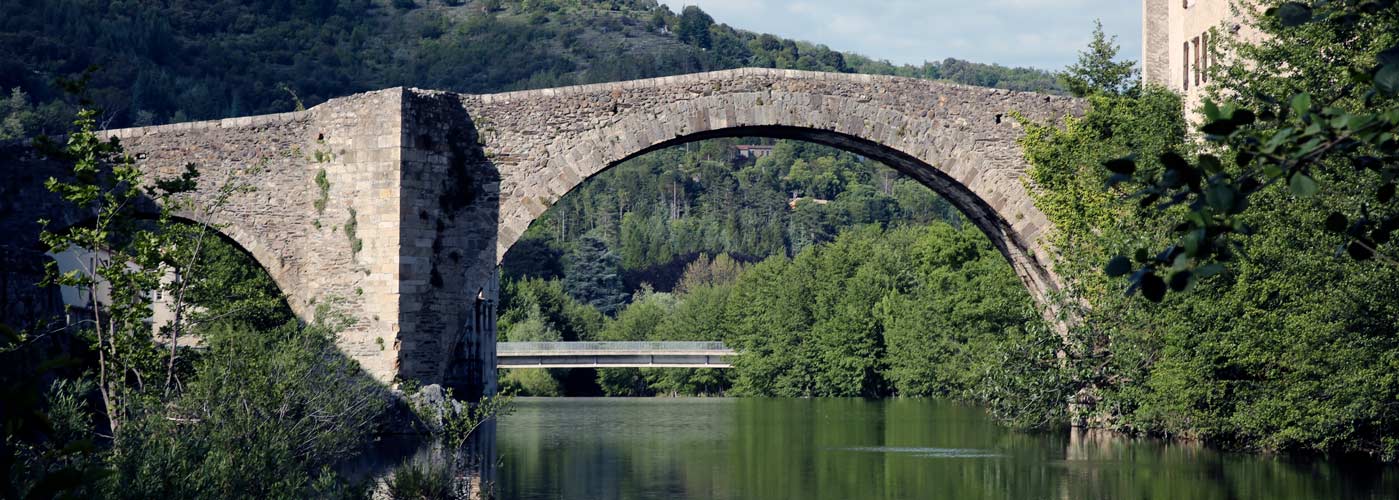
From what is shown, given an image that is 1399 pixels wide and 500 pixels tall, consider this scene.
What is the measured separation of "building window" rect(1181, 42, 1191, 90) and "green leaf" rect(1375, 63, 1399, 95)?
847 inches

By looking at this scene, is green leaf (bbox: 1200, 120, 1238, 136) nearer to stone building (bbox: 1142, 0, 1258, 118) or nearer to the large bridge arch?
the large bridge arch

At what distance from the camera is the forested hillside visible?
68.6 metres

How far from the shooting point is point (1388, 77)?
145 inches

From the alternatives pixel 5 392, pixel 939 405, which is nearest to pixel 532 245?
pixel 939 405

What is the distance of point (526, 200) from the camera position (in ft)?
66.5

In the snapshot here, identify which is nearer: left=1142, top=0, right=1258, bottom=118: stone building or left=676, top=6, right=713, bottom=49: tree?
left=1142, top=0, right=1258, bottom=118: stone building

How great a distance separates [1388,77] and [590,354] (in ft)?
154

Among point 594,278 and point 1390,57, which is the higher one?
point 1390,57

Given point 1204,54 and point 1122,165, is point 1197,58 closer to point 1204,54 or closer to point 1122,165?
point 1204,54

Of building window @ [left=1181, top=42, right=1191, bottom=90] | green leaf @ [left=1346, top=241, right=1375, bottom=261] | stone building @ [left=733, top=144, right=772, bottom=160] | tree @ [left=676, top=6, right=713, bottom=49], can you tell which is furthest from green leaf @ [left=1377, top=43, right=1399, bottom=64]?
stone building @ [left=733, top=144, right=772, bottom=160]

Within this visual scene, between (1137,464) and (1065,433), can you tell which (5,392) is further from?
(1065,433)

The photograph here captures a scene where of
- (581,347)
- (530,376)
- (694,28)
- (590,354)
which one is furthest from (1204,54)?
(694,28)

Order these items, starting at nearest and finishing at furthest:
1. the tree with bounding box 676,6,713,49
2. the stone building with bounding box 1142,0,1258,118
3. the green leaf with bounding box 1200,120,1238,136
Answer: the green leaf with bounding box 1200,120,1238,136, the stone building with bounding box 1142,0,1258,118, the tree with bounding box 676,6,713,49

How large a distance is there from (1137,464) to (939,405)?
65.2 feet
